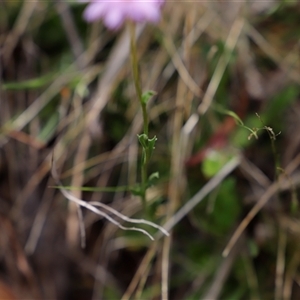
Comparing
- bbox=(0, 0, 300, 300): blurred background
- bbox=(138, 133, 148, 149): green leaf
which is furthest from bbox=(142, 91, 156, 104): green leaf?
bbox=(0, 0, 300, 300): blurred background

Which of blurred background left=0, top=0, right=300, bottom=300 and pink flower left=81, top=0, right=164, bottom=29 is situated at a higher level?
pink flower left=81, top=0, right=164, bottom=29

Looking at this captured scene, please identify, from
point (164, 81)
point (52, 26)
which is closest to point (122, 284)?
point (164, 81)

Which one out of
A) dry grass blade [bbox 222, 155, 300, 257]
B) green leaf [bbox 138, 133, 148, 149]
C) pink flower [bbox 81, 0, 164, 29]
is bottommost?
dry grass blade [bbox 222, 155, 300, 257]

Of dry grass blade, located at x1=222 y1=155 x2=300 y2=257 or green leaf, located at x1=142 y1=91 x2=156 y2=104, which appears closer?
green leaf, located at x1=142 y1=91 x2=156 y2=104

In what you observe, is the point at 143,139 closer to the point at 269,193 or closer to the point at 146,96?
the point at 146,96

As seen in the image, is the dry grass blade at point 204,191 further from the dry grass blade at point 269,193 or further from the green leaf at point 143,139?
the green leaf at point 143,139

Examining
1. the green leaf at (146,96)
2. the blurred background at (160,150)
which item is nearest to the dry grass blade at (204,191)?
the blurred background at (160,150)

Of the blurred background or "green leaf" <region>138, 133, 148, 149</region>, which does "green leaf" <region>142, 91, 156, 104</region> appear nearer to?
"green leaf" <region>138, 133, 148, 149</region>

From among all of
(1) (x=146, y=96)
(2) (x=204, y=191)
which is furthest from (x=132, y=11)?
(2) (x=204, y=191)
